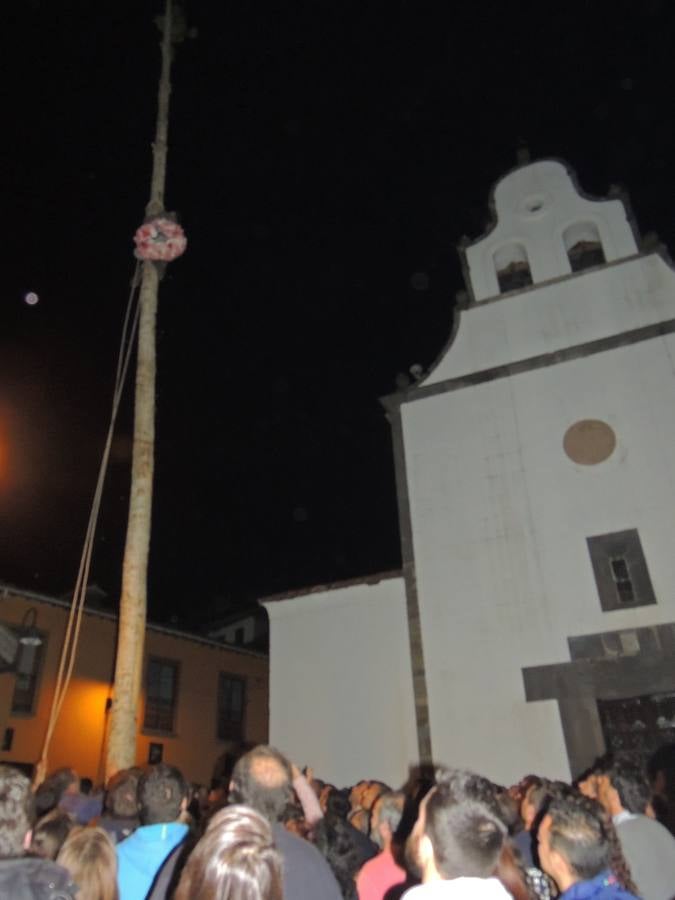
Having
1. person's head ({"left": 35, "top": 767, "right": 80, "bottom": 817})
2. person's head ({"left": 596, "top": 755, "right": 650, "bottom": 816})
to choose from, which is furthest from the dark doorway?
person's head ({"left": 35, "top": 767, "right": 80, "bottom": 817})

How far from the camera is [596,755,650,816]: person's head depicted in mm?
4164

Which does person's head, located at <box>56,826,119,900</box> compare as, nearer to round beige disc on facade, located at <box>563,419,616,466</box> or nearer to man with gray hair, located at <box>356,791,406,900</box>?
man with gray hair, located at <box>356,791,406,900</box>

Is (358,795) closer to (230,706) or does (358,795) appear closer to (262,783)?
(262,783)

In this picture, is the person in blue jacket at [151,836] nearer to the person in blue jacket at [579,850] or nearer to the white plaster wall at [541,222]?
the person in blue jacket at [579,850]

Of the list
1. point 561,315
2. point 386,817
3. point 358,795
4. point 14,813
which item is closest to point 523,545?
point 561,315

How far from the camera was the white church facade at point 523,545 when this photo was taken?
35.8 ft

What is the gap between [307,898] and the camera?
2641 millimetres

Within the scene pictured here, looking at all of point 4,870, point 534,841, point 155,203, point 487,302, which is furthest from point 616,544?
point 4,870

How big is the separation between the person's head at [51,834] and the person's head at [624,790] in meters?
3.11

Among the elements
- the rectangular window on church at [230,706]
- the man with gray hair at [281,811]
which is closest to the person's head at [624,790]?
the man with gray hair at [281,811]

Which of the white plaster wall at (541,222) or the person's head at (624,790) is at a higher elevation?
the white plaster wall at (541,222)

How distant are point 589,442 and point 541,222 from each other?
5500mm

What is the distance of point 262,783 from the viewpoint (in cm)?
296

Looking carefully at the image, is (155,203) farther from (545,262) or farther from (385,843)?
(545,262)
